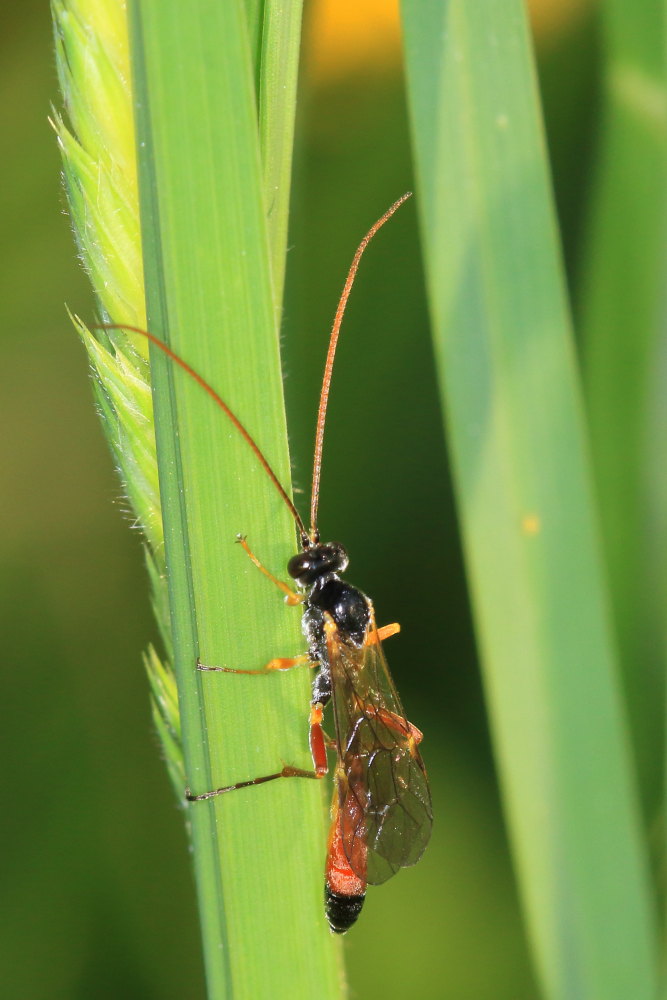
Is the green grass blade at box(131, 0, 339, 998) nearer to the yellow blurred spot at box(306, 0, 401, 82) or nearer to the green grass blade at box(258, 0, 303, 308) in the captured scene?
the green grass blade at box(258, 0, 303, 308)

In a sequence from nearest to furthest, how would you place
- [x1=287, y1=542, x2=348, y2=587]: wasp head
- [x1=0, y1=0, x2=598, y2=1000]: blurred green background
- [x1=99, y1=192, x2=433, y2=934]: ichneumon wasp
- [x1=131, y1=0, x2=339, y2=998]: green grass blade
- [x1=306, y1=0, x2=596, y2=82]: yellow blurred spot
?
1. [x1=131, y1=0, x2=339, y2=998]: green grass blade
2. [x1=287, y1=542, x2=348, y2=587]: wasp head
3. [x1=99, y1=192, x2=433, y2=934]: ichneumon wasp
4. [x1=0, y1=0, x2=598, y2=1000]: blurred green background
5. [x1=306, y1=0, x2=596, y2=82]: yellow blurred spot

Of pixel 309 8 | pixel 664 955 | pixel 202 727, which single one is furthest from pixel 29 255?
pixel 664 955

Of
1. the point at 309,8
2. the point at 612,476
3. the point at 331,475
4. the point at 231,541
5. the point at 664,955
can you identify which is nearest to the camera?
the point at 231,541

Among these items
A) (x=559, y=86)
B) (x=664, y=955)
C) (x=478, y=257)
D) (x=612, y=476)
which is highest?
(x=559, y=86)

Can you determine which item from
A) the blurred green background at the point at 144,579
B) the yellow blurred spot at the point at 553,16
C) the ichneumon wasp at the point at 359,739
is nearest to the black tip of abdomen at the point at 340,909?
the ichneumon wasp at the point at 359,739

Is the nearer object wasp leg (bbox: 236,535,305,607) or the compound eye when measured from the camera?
wasp leg (bbox: 236,535,305,607)

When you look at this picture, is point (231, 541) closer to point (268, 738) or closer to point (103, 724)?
point (268, 738)

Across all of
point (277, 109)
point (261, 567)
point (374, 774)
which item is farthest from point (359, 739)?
point (277, 109)

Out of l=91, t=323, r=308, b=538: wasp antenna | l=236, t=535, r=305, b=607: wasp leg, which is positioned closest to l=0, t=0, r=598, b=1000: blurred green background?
l=91, t=323, r=308, b=538: wasp antenna

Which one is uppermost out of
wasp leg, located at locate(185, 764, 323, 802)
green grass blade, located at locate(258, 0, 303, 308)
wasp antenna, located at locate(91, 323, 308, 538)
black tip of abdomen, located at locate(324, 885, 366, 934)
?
green grass blade, located at locate(258, 0, 303, 308)
